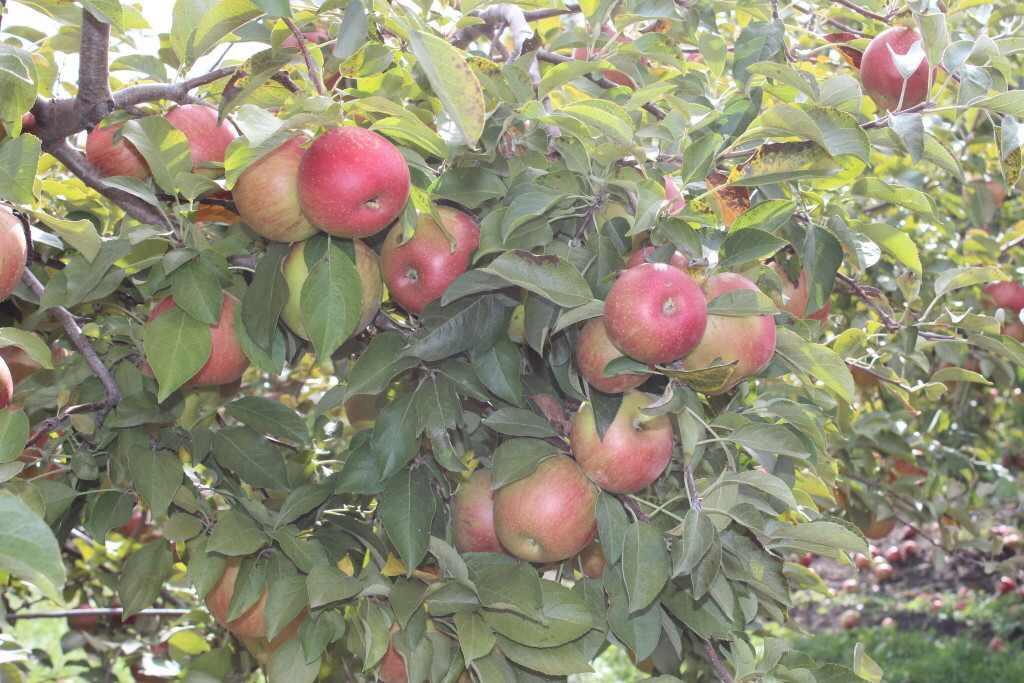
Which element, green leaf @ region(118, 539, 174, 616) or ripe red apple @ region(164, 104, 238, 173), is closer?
ripe red apple @ region(164, 104, 238, 173)

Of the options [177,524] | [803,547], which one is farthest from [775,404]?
[177,524]

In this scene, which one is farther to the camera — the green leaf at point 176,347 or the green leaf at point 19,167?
the green leaf at point 176,347

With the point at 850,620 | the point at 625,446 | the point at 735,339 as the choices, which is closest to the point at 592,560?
the point at 625,446

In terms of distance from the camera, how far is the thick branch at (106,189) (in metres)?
1.29

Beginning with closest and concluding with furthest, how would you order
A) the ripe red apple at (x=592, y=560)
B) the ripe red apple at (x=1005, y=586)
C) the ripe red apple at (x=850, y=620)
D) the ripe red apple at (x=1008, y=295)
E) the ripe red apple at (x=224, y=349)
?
the ripe red apple at (x=224, y=349) → the ripe red apple at (x=592, y=560) → the ripe red apple at (x=1008, y=295) → the ripe red apple at (x=1005, y=586) → the ripe red apple at (x=850, y=620)

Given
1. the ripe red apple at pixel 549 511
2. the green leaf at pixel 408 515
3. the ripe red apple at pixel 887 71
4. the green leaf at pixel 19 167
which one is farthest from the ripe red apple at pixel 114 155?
the ripe red apple at pixel 887 71

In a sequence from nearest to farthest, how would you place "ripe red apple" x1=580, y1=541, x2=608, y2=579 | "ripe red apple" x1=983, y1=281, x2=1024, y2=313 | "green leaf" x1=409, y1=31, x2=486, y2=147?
"green leaf" x1=409, y1=31, x2=486, y2=147
"ripe red apple" x1=580, y1=541, x2=608, y2=579
"ripe red apple" x1=983, y1=281, x2=1024, y2=313

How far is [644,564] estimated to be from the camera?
1.17 meters

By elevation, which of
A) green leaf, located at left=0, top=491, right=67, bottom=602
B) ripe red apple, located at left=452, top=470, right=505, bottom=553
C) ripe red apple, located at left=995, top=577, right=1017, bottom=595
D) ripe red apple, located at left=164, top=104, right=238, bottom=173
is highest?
green leaf, located at left=0, top=491, right=67, bottom=602

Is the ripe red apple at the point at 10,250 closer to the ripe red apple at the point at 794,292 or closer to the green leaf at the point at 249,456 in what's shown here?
the green leaf at the point at 249,456

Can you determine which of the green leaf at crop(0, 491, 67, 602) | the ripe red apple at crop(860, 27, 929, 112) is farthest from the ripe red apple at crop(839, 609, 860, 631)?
the green leaf at crop(0, 491, 67, 602)

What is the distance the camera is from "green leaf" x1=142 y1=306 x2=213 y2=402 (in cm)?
122

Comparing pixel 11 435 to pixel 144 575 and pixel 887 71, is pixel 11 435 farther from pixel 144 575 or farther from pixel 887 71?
pixel 887 71

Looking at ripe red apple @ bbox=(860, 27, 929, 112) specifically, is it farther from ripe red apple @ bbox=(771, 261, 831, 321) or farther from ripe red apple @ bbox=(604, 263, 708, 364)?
ripe red apple @ bbox=(604, 263, 708, 364)
